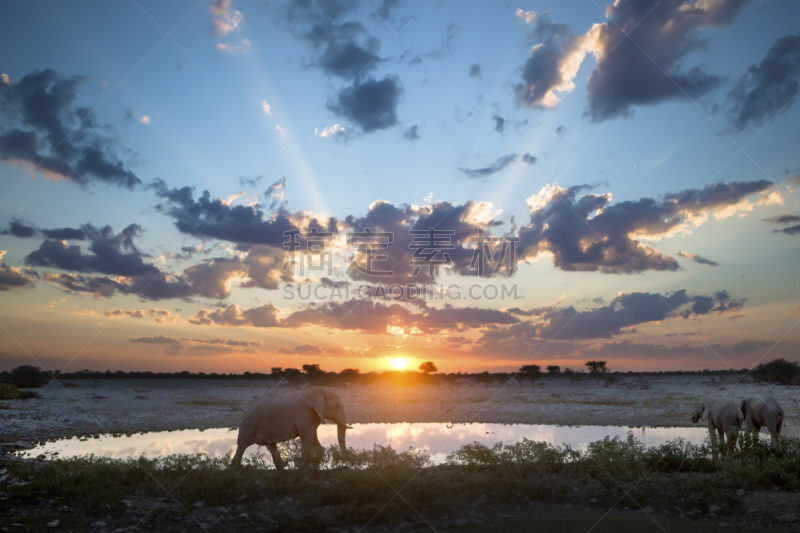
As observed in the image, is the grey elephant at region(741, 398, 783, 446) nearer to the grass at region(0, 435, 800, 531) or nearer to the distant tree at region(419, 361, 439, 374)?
the grass at region(0, 435, 800, 531)

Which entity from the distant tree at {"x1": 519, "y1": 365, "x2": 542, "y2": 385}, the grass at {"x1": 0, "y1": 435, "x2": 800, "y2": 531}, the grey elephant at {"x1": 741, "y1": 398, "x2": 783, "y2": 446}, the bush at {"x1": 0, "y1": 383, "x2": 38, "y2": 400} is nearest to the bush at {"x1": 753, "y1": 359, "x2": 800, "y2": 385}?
the distant tree at {"x1": 519, "y1": 365, "x2": 542, "y2": 385}

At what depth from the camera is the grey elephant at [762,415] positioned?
45.6ft

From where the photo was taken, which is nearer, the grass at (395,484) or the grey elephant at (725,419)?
the grass at (395,484)

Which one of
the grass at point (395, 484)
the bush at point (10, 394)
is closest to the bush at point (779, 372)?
the grass at point (395, 484)

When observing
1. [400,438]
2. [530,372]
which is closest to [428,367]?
[530,372]

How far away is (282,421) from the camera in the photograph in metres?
13.2

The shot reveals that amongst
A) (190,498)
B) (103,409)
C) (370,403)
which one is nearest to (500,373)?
(370,403)

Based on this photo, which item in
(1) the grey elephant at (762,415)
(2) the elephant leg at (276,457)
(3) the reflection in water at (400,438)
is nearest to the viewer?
(2) the elephant leg at (276,457)

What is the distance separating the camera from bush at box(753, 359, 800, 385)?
5477cm

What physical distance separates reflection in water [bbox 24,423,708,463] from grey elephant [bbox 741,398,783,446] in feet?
15.2

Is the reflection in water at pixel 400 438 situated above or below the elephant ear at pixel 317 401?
below

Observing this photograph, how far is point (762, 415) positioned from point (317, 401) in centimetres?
1307

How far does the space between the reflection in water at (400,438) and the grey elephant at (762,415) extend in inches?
183

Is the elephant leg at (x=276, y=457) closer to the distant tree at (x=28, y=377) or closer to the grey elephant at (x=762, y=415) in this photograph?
the grey elephant at (x=762, y=415)
